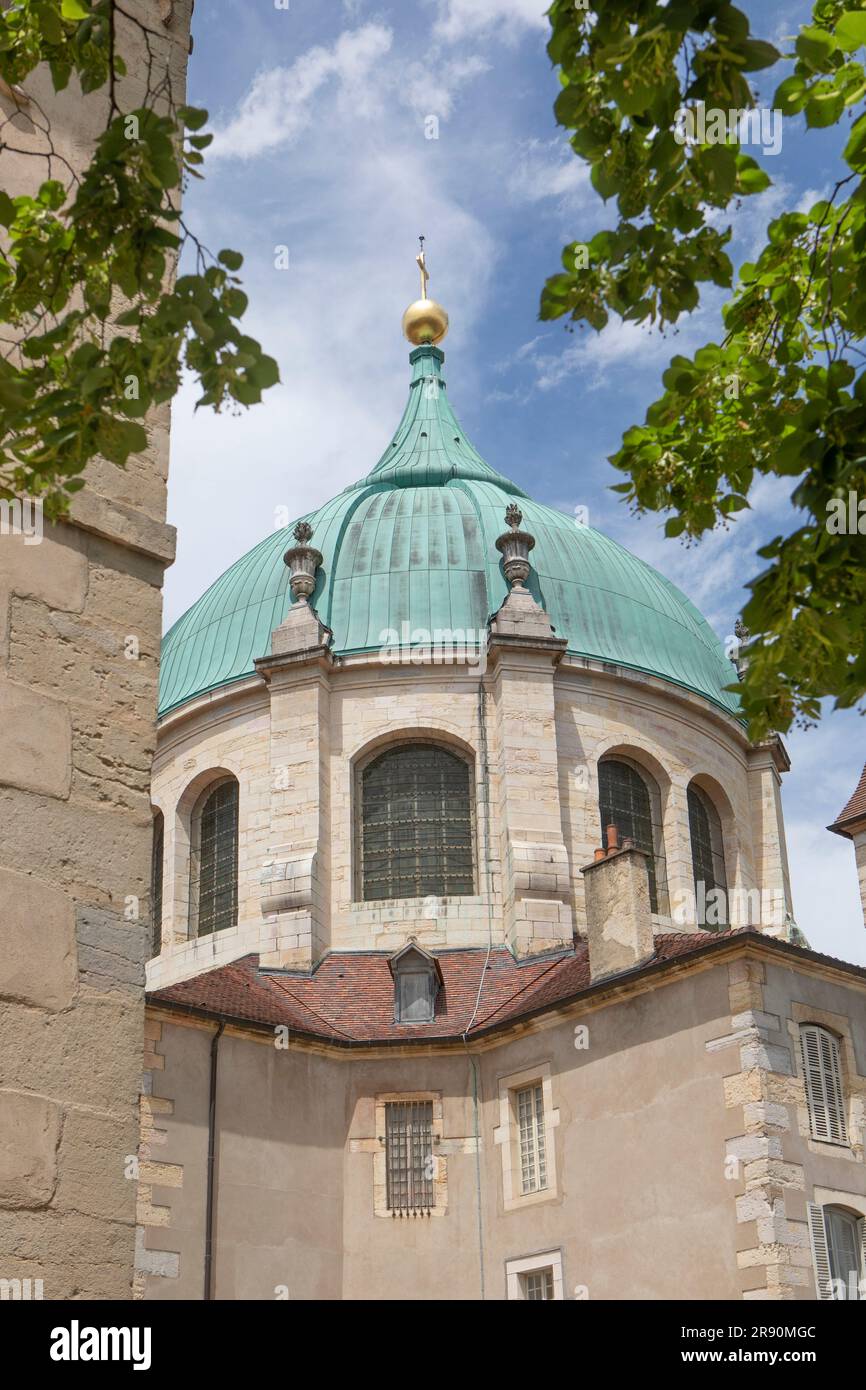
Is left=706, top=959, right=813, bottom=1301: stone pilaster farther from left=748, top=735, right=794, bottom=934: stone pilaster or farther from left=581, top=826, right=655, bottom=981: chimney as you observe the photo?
left=748, top=735, right=794, bottom=934: stone pilaster

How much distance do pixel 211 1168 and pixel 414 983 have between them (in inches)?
213

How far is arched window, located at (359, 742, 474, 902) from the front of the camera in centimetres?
2942

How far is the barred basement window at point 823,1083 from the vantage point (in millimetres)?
20594

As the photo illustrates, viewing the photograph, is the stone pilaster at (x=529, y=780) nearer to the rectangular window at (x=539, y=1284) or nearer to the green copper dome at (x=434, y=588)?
the green copper dome at (x=434, y=588)

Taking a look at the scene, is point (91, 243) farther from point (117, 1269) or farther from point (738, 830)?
point (738, 830)

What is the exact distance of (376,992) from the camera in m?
27.0

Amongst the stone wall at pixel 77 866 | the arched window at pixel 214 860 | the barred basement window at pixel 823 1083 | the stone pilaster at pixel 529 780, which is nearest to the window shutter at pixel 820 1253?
the barred basement window at pixel 823 1083

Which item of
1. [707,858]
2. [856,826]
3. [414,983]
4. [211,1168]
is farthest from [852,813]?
[211,1168]

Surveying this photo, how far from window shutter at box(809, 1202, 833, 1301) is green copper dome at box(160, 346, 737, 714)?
13.7 m

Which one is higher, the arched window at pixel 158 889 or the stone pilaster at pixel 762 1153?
the arched window at pixel 158 889

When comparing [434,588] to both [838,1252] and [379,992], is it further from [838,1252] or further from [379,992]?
[838,1252]

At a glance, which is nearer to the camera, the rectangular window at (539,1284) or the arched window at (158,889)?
the rectangular window at (539,1284)

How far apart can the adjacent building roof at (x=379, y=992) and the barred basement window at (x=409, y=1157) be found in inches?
41.7
